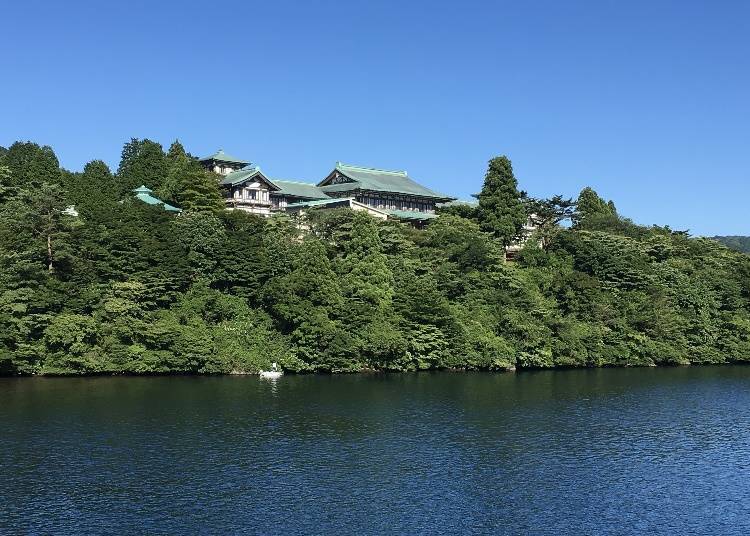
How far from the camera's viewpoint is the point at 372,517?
23156 mm

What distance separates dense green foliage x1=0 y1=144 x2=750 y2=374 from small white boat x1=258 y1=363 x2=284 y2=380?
1.82 feet

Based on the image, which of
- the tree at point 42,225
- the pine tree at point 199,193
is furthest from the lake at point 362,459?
the pine tree at point 199,193

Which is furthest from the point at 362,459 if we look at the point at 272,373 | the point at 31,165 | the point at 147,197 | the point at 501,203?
the point at 31,165

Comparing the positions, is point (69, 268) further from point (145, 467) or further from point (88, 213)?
point (145, 467)

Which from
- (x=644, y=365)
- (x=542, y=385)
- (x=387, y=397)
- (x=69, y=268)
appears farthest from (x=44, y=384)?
(x=644, y=365)

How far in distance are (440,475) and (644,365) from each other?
40.3 m

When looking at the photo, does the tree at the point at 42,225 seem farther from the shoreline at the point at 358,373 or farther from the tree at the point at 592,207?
the tree at the point at 592,207

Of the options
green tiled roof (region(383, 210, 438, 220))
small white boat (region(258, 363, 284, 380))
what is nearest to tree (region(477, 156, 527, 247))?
green tiled roof (region(383, 210, 438, 220))

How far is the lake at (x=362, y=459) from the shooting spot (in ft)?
75.4

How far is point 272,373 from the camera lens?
4909cm

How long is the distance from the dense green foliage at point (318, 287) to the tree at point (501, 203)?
0.15 metres

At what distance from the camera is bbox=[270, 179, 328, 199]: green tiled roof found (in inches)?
2972

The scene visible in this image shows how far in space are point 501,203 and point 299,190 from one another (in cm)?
2191

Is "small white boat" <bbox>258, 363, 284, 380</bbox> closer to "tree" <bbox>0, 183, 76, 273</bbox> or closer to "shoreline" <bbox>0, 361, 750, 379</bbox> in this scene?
"shoreline" <bbox>0, 361, 750, 379</bbox>
